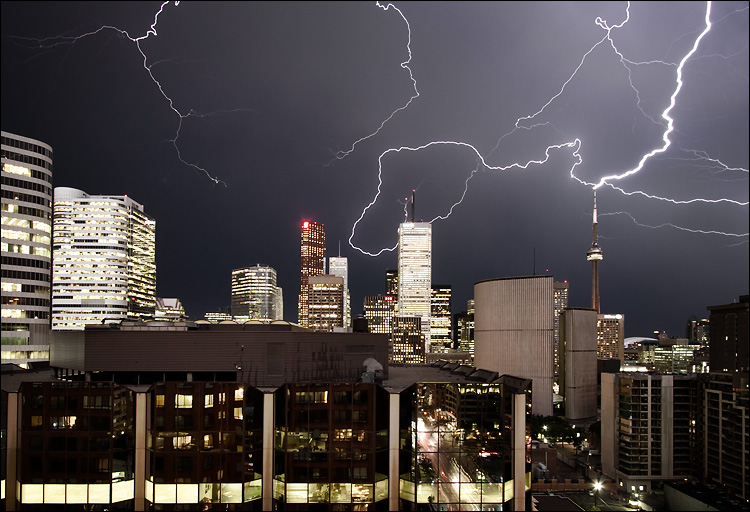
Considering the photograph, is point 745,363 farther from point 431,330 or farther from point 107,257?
point 431,330

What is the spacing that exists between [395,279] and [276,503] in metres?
177

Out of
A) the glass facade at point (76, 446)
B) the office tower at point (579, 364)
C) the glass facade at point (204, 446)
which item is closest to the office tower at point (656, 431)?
the office tower at point (579, 364)

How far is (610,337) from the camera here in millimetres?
138000

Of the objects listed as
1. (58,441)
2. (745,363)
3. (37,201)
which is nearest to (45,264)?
(37,201)

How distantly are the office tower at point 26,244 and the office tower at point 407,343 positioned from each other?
95665 millimetres

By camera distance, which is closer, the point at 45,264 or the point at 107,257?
the point at 45,264

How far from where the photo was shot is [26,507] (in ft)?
44.0

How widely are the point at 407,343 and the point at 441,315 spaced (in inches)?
2185

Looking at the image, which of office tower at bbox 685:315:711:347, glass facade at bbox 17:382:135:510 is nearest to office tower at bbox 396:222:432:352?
office tower at bbox 685:315:711:347

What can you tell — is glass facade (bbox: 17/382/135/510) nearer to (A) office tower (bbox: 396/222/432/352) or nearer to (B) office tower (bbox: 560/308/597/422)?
(B) office tower (bbox: 560/308/597/422)

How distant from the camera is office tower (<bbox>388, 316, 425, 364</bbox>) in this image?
12356 cm

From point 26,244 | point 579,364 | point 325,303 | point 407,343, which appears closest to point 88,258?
point 26,244

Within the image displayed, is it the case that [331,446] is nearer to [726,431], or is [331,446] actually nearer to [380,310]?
[726,431]

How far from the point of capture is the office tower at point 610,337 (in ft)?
451
